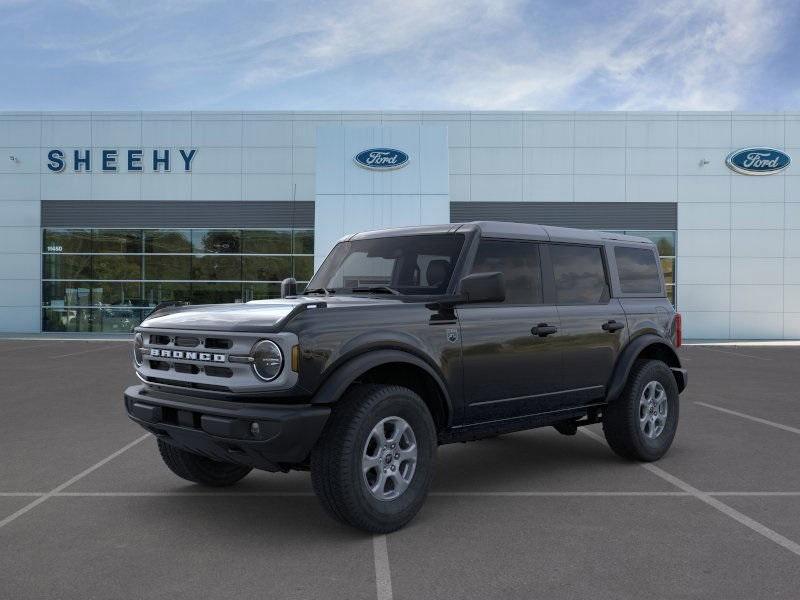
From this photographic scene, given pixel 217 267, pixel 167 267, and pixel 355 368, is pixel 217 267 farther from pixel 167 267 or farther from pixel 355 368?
pixel 355 368

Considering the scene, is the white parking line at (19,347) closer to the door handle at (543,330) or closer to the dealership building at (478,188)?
the dealership building at (478,188)

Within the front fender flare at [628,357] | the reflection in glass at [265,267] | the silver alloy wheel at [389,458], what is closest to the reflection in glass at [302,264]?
the reflection in glass at [265,267]

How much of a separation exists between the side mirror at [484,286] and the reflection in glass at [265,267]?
21855mm

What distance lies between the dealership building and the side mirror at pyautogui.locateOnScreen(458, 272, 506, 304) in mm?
21224

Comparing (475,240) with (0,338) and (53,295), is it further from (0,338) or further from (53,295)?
(53,295)

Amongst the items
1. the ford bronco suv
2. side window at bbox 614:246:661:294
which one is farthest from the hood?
side window at bbox 614:246:661:294

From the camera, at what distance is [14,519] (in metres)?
4.51

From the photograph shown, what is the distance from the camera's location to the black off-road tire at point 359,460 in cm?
396

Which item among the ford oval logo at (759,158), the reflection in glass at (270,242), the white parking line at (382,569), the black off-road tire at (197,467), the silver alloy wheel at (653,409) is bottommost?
the white parking line at (382,569)

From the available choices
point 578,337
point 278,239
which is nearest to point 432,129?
point 278,239

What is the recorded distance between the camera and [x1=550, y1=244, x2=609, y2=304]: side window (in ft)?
18.4

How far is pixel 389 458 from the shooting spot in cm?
426

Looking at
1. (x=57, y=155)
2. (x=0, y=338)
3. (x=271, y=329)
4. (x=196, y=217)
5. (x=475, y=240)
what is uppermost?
(x=57, y=155)

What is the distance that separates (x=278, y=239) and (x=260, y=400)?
880 inches
